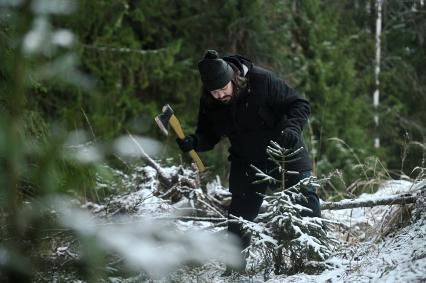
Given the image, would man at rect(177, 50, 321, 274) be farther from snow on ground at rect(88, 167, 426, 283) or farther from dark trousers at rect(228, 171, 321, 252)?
snow on ground at rect(88, 167, 426, 283)

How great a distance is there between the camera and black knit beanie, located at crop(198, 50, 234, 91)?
3.37m

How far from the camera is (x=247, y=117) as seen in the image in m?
3.67

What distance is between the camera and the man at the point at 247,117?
11.3ft

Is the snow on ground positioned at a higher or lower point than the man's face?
lower

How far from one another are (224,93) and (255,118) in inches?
11.7

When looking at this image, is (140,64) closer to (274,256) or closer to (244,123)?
(244,123)

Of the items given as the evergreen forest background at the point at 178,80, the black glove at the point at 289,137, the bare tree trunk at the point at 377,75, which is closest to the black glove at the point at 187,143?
the evergreen forest background at the point at 178,80

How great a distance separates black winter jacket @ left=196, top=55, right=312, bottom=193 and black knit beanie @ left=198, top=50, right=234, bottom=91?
225 millimetres

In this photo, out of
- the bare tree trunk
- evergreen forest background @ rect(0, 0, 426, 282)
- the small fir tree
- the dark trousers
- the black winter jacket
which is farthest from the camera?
the bare tree trunk

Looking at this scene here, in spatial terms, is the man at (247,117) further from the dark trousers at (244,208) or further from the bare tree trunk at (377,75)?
the bare tree trunk at (377,75)

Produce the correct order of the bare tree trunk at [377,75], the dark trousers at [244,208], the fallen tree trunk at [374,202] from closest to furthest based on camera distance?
1. the fallen tree trunk at [374,202]
2. the dark trousers at [244,208]
3. the bare tree trunk at [377,75]

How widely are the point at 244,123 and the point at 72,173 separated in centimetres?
247

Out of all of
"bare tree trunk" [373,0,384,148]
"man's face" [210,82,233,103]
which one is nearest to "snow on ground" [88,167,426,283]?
"man's face" [210,82,233,103]

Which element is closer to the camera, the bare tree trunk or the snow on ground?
the snow on ground
